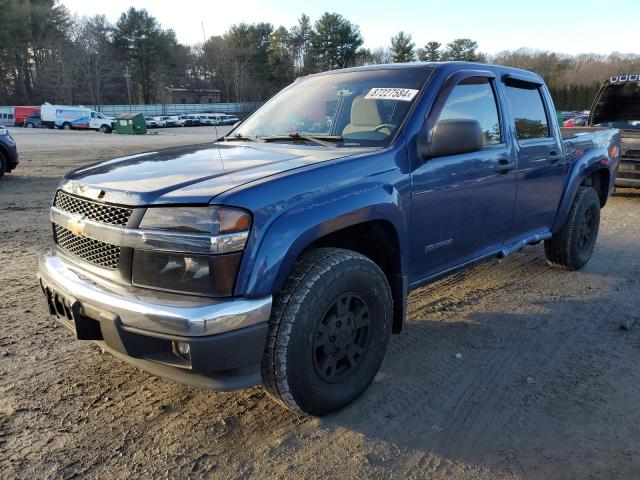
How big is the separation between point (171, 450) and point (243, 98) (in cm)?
8073

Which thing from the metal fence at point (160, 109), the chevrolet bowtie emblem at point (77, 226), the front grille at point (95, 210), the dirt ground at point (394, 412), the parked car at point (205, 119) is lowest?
the dirt ground at point (394, 412)

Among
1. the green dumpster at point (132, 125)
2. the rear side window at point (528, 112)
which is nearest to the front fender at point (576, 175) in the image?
the rear side window at point (528, 112)

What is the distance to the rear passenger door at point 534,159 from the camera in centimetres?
412

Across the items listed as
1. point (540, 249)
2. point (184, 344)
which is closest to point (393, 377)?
point (184, 344)

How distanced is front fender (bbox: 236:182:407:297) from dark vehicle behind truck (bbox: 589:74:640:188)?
25.6 ft

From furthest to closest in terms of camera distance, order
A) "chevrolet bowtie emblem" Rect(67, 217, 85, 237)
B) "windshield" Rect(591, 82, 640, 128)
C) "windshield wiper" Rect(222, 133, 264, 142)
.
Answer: "windshield" Rect(591, 82, 640, 128)
"windshield wiper" Rect(222, 133, 264, 142)
"chevrolet bowtie emblem" Rect(67, 217, 85, 237)

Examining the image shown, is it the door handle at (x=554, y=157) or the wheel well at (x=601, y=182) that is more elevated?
the door handle at (x=554, y=157)

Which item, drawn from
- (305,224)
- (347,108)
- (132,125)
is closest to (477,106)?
(347,108)

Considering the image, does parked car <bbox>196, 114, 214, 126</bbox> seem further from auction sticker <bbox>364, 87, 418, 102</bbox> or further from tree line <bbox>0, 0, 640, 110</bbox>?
auction sticker <bbox>364, 87, 418, 102</bbox>

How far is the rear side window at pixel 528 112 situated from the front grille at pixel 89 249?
3.11 m

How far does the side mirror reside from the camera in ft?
10.0

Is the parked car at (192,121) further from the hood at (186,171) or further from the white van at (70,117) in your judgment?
the hood at (186,171)

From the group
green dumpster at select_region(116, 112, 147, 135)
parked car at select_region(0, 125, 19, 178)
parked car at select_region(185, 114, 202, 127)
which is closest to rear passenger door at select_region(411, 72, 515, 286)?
parked car at select_region(0, 125, 19, 178)

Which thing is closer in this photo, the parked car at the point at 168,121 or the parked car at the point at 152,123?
the parked car at the point at 152,123
